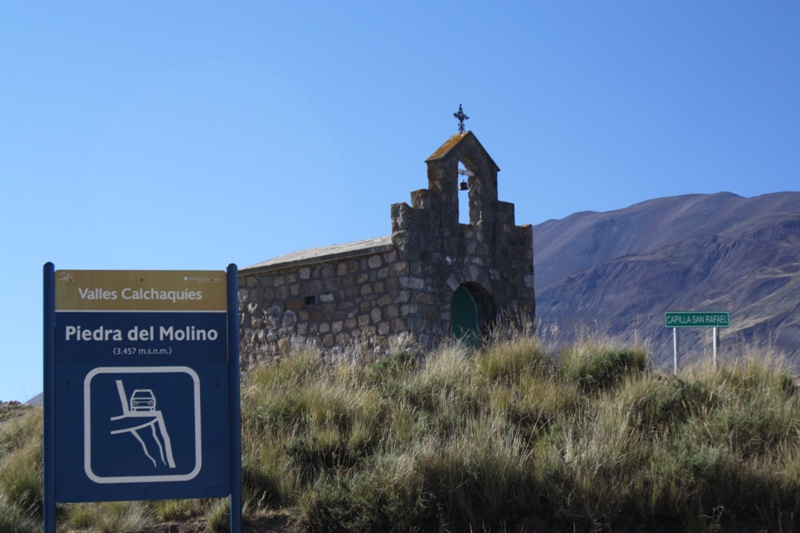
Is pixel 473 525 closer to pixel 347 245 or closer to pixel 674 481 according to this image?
pixel 674 481

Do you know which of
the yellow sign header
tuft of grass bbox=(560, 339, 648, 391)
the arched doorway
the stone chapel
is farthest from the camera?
the arched doorway

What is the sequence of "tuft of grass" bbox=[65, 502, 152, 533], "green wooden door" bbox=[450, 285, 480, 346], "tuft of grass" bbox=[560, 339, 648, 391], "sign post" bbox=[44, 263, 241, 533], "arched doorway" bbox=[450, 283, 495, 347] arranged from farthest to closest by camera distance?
1. "arched doorway" bbox=[450, 283, 495, 347]
2. "green wooden door" bbox=[450, 285, 480, 346]
3. "tuft of grass" bbox=[560, 339, 648, 391]
4. "tuft of grass" bbox=[65, 502, 152, 533]
5. "sign post" bbox=[44, 263, 241, 533]

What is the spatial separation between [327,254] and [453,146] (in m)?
2.97

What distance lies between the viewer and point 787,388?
37.0 ft

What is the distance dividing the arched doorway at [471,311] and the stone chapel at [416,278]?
18mm

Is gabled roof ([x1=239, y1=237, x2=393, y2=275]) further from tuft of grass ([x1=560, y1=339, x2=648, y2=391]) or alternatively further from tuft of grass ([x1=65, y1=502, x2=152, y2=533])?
tuft of grass ([x1=65, y1=502, x2=152, y2=533])

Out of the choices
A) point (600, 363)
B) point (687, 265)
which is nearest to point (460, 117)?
point (600, 363)

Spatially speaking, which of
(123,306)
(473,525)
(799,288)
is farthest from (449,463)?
(799,288)

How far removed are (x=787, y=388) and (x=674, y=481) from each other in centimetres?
364

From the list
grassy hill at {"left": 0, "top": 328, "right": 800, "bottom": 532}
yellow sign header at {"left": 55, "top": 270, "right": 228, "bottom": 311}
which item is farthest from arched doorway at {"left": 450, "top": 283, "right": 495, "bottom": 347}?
yellow sign header at {"left": 55, "top": 270, "right": 228, "bottom": 311}

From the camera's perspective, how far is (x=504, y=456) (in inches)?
342

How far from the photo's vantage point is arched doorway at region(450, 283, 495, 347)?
1682 centimetres

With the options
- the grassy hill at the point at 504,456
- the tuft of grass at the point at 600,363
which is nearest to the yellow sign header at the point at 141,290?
the grassy hill at the point at 504,456

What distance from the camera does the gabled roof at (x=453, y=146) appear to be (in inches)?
661
